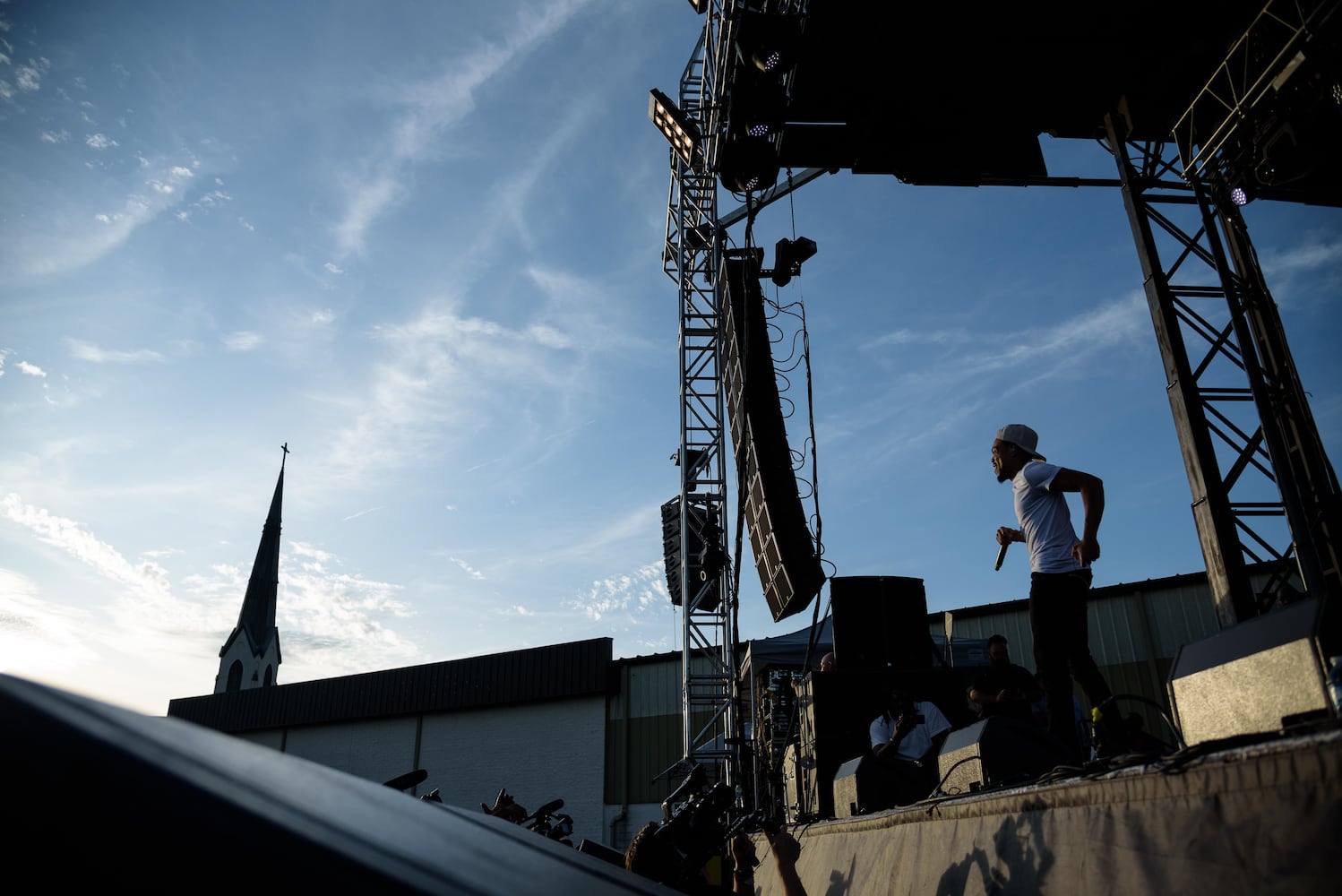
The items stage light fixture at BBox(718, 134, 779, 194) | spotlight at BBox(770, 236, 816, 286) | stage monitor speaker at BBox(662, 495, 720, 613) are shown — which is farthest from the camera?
stage monitor speaker at BBox(662, 495, 720, 613)

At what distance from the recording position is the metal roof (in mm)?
25656

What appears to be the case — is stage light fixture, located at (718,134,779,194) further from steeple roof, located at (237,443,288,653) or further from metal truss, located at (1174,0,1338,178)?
steeple roof, located at (237,443,288,653)

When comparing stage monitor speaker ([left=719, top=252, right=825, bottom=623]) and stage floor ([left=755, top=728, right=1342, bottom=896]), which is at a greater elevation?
stage monitor speaker ([left=719, top=252, right=825, bottom=623])

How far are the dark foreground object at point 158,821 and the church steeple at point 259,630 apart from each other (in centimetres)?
5045

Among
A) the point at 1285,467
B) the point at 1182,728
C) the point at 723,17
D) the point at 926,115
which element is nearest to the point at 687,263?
the point at 723,17

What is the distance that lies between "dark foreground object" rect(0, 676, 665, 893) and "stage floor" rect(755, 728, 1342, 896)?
1.28 meters

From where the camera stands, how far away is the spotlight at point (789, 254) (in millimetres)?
9367

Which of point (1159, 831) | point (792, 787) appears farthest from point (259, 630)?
point (1159, 831)

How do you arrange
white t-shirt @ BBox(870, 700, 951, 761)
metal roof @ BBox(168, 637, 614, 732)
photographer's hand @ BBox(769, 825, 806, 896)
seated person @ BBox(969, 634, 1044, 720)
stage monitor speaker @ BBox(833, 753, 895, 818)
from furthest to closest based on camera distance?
metal roof @ BBox(168, 637, 614, 732), white t-shirt @ BBox(870, 700, 951, 761), seated person @ BBox(969, 634, 1044, 720), stage monitor speaker @ BBox(833, 753, 895, 818), photographer's hand @ BBox(769, 825, 806, 896)

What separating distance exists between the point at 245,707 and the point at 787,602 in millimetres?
30941

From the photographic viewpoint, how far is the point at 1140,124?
7371mm

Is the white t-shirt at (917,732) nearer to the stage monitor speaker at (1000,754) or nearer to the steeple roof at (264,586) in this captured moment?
the stage monitor speaker at (1000,754)

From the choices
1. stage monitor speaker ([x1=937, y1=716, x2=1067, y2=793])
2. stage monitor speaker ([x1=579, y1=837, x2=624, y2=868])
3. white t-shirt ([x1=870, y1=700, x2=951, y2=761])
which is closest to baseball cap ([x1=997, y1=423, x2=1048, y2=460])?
stage monitor speaker ([x1=937, y1=716, x2=1067, y2=793])

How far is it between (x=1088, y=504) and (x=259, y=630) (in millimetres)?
58059
